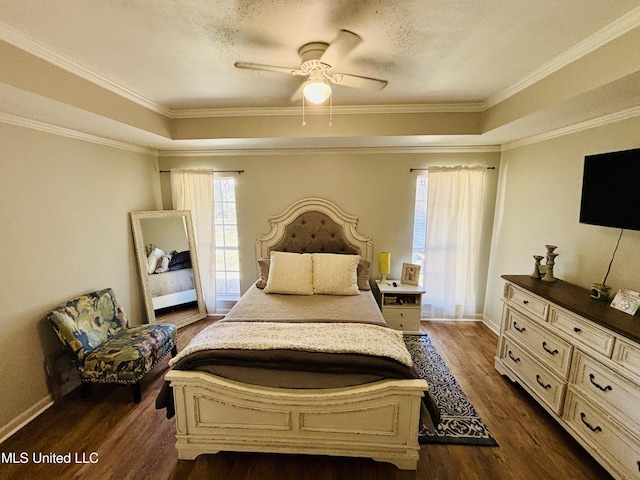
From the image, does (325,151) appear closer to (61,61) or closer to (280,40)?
(280,40)

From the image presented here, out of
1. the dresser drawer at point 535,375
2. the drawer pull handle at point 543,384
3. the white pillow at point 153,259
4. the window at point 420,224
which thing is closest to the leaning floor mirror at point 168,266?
the white pillow at point 153,259

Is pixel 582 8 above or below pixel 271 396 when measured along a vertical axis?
above

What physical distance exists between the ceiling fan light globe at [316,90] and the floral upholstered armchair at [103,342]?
2.28 metres

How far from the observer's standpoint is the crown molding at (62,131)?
6.52 ft

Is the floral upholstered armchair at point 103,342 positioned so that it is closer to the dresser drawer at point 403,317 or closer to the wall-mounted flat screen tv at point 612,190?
the dresser drawer at point 403,317

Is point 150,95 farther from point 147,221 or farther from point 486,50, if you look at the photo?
point 486,50

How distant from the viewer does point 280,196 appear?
11.8 feet

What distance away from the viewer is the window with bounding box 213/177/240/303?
11.9 feet

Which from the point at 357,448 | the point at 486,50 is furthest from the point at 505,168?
the point at 357,448

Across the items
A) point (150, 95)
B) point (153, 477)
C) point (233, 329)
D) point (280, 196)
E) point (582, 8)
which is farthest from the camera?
point (280, 196)

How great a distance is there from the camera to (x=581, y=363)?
5.99 feet

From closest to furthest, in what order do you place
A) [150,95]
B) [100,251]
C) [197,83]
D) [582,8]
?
[582,8], [197,83], [150,95], [100,251]

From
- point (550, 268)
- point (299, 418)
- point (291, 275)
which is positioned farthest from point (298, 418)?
point (550, 268)

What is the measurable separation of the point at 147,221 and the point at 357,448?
307 centimetres
